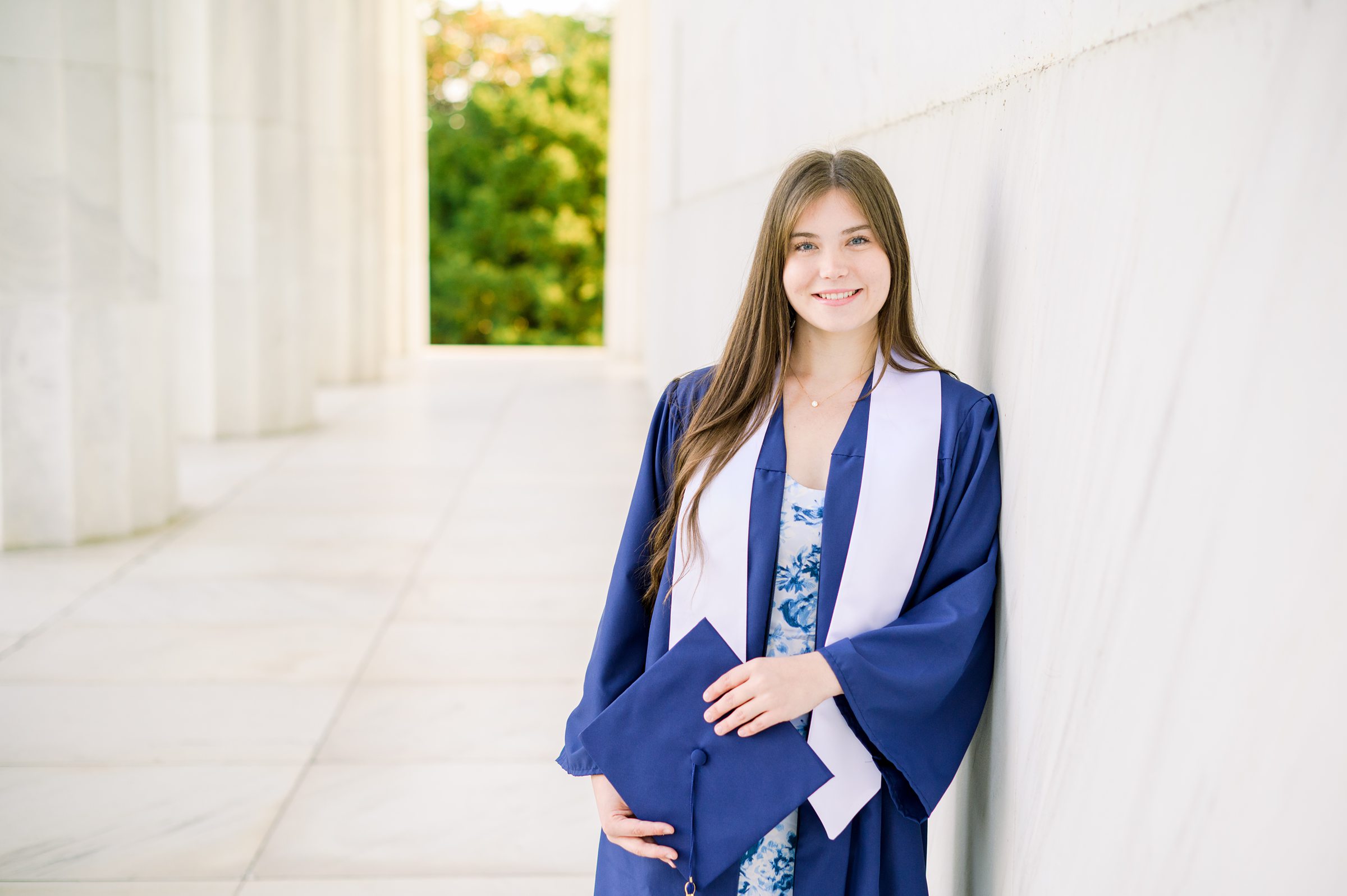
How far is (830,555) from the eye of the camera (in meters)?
2.01

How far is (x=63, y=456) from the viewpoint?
6996 mm

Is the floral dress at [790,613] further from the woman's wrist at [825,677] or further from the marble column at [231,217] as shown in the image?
the marble column at [231,217]

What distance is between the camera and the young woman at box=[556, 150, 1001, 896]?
196 cm

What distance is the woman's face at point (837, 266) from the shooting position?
6.84 feet

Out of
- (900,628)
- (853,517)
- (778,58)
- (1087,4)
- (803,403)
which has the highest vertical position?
(778,58)

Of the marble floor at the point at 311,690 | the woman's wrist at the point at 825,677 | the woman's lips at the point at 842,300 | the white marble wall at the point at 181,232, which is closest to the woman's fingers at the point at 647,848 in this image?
the woman's wrist at the point at 825,677

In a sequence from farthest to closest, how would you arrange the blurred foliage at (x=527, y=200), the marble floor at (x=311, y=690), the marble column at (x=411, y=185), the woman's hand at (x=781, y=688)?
the blurred foliage at (x=527, y=200) < the marble column at (x=411, y=185) < the marble floor at (x=311, y=690) < the woman's hand at (x=781, y=688)

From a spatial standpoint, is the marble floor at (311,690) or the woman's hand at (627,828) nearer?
the woman's hand at (627,828)

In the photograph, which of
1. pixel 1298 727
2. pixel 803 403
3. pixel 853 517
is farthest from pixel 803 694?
pixel 1298 727

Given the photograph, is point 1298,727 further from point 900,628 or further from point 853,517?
point 853,517

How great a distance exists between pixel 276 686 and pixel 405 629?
2.79ft

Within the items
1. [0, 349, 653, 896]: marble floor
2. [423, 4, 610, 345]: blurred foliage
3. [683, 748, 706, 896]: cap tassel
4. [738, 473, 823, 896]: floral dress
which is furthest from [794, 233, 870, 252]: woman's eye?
[423, 4, 610, 345]: blurred foliage

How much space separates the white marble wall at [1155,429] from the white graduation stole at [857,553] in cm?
17

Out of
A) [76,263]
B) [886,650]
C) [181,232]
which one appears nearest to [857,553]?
[886,650]
